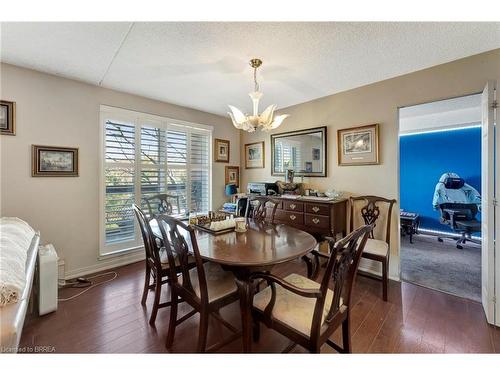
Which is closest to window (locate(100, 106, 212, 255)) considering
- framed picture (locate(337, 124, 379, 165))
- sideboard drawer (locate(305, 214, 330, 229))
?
sideboard drawer (locate(305, 214, 330, 229))

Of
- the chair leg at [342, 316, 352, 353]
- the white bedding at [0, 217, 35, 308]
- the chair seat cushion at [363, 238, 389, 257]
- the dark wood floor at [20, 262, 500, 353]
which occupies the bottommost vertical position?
the dark wood floor at [20, 262, 500, 353]

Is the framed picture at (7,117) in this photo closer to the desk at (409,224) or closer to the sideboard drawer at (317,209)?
the sideboard drawer at (317,209)

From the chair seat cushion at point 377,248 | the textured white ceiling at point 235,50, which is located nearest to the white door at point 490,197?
the textured white ceiling at point 235,50

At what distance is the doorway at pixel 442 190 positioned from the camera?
318 centimetres

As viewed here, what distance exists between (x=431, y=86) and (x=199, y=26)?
2.45 metres

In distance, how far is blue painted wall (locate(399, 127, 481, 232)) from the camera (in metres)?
4.22

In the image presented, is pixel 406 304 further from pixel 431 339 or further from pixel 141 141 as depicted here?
pixel 141 141

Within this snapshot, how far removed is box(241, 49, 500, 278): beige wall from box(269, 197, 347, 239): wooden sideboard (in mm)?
453

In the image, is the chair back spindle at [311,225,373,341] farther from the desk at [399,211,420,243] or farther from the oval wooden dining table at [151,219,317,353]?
the desk at [399,211,420,243]

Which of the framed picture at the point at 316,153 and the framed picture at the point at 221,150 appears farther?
the framed picture at the point at 221,150

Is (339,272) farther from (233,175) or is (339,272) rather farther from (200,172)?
(233,175)

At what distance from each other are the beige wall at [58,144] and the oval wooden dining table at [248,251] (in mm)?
1824
